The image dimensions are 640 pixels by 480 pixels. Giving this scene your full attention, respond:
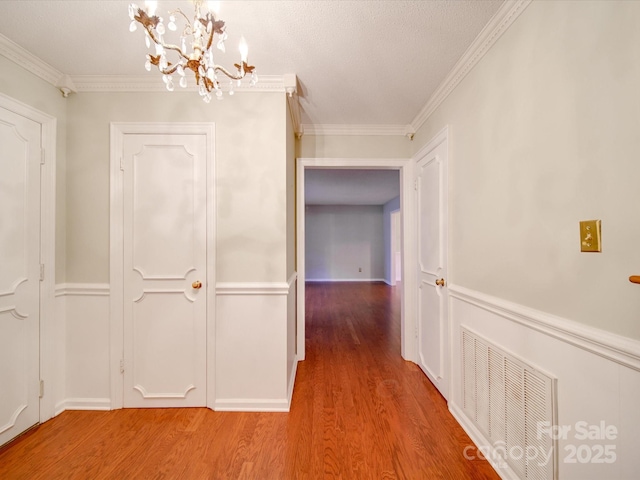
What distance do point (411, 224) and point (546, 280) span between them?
5.77 feet

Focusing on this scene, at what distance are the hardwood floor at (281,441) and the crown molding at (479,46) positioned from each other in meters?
2.39

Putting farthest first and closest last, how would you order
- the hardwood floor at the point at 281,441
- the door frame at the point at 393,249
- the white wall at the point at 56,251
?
the door frame at the point at 393,249
the white wall at the point at 56,251
the hardwood floor at the point at 281,441

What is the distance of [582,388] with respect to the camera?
106 centimetres

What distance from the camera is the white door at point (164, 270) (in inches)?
82.5

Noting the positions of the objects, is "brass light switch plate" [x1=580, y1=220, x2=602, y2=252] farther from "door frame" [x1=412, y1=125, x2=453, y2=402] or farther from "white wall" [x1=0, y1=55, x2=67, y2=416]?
"white wall" [x1=0, y1=55, x2=67, y2=416]

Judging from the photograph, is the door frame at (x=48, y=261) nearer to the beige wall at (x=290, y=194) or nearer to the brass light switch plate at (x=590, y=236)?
the beige wall at (x=290, y=194)

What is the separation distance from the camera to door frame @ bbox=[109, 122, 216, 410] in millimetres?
2090

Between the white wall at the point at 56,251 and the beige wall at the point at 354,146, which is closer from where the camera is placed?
the white wall at the point at 56,251

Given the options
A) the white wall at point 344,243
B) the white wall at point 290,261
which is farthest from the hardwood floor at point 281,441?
the white wall at point 344,243

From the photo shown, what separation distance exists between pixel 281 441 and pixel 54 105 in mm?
2840

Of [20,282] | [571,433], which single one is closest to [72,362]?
[20,282]

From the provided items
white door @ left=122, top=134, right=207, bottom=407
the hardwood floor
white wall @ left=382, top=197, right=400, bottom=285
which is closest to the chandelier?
white door @ left=122, top=134, right=207, bottom=407

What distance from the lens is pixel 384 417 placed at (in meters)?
2.00

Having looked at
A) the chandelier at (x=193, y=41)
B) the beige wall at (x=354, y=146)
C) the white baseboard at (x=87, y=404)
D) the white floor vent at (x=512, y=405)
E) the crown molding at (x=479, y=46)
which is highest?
the crown molding at (x=479, y=46)
